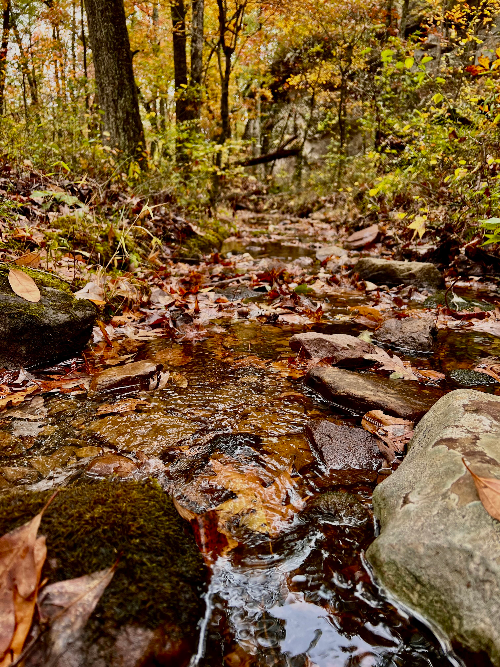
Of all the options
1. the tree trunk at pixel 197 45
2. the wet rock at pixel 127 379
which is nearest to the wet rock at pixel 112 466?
the wet rock at pixel 127 379

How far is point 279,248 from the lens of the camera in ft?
31.0

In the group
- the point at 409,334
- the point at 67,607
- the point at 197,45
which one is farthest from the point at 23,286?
the point at 197,45

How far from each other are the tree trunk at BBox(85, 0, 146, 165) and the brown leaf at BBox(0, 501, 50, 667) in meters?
7.01

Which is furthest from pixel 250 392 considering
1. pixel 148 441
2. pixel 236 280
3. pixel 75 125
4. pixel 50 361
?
pixel 75 125

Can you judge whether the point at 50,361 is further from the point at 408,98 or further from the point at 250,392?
the point at 408,98

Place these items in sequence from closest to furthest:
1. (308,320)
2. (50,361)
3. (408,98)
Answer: (50,361) < (308,320) < (408,98)

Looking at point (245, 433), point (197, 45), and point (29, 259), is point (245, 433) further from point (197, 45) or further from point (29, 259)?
point (197, 45)

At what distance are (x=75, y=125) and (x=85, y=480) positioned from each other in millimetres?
7564

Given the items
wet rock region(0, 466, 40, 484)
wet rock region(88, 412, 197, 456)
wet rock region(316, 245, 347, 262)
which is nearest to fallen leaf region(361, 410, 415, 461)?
wet rock region(88, 412, 197, 456)

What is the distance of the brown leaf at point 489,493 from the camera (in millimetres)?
1161

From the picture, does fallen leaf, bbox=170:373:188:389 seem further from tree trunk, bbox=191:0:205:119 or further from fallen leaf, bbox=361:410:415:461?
tree trunk, bbox=191:0:205:119

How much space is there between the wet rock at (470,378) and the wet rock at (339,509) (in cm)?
145

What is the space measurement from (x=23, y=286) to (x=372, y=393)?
2.05 metres

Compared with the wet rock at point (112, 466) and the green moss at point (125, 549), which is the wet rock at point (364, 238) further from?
the green moss at point (125, 549)
